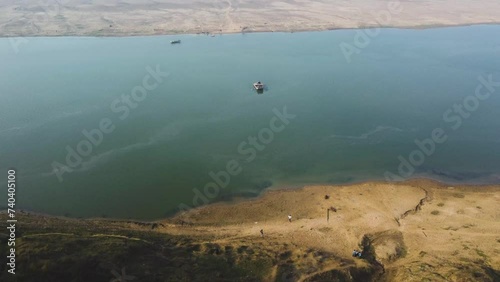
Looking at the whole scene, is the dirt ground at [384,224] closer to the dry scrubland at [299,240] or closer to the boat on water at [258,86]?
the dry scrubland at [299,240]

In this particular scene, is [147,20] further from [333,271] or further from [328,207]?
[333,271]

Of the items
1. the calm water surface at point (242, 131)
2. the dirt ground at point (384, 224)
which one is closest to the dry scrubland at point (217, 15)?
the calm water surface at point (242, 131)

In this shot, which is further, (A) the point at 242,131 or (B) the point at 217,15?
(B) the point at 217,15

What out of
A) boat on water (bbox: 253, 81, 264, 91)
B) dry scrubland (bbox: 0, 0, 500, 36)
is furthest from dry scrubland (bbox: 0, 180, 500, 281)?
dry scrubland (bbox: 0, 0, 500, 36)

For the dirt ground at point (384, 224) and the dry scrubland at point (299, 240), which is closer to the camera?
the dry scrubland at point (299, 240)

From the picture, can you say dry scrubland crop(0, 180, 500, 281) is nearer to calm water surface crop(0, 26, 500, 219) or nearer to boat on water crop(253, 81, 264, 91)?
calm water surface crop(0, 26, 500, 219)

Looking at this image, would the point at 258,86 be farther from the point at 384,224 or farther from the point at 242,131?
the point at 384,224

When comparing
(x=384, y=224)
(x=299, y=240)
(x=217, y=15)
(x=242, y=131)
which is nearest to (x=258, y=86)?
(x=242, y=131)
